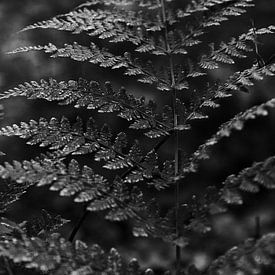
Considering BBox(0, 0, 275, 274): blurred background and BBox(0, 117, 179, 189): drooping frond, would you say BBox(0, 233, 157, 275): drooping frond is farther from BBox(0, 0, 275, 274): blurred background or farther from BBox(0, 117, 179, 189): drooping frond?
BBox(0, 0, 275, 274): blurred background

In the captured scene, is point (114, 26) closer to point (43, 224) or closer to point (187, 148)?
point (43, 224)

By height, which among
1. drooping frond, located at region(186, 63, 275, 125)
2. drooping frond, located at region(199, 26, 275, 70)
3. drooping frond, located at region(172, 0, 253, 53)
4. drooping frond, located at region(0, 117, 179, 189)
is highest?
drooping frond, located at region(172, 0, 253, 53)

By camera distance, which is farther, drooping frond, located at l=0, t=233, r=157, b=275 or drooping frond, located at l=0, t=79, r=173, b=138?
drooping frond, located at l=0, t=79, r=173, b=138

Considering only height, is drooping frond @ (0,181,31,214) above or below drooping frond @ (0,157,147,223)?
below

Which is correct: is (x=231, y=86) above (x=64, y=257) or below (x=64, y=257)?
above

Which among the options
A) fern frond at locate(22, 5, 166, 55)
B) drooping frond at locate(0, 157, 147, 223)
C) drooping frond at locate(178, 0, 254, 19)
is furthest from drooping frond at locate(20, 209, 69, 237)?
drooping frond at locate(178, 0, 254, 19)

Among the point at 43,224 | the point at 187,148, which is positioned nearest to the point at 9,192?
the point at 43,224
